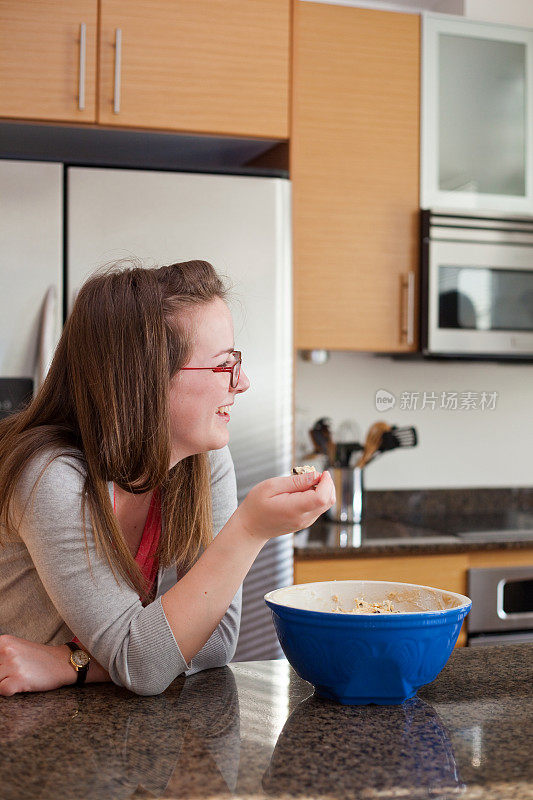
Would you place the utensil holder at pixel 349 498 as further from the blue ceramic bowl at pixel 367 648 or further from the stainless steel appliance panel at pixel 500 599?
the blue ceramic bowl at pixel 367 648

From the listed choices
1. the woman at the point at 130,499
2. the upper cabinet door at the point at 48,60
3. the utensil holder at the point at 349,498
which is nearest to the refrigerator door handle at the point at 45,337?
the upper cabinet door at the point at 48,60

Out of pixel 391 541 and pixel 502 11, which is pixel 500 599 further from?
pixel 502 11

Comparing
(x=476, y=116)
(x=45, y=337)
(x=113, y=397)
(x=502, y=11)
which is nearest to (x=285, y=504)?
(x=113, y=397)

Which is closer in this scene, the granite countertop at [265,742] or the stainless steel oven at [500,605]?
the granite countertop at [265,742]

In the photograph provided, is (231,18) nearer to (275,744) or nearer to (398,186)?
(398,186)

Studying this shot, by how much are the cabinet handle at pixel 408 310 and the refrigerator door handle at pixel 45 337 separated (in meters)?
1.06

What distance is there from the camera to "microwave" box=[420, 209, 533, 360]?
263 cm

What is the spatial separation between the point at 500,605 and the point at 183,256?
1.30 metres

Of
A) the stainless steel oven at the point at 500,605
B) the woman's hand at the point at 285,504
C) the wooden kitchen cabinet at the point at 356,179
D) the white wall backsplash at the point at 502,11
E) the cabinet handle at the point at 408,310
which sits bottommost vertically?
the stainless steel oven at the point at 500,605

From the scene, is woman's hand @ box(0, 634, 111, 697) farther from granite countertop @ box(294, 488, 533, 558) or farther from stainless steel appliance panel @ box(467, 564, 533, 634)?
stainless steel appliance panel @ box(467, 564, 533, 634)

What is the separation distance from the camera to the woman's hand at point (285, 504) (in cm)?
101

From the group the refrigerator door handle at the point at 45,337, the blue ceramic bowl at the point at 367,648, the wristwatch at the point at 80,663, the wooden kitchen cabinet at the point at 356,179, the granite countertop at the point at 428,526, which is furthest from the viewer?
the wooden kitchen cabinet at the point at 356,179

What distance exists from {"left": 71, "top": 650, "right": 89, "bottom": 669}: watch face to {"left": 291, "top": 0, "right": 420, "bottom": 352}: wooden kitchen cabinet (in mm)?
1571

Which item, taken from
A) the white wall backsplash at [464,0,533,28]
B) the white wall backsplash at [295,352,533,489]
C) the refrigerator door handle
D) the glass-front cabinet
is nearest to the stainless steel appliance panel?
the white wall backsplash at [295,352,533,489]
